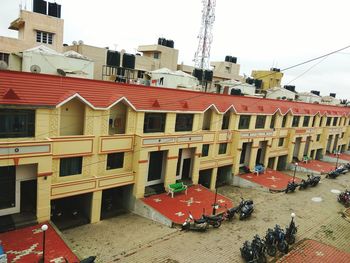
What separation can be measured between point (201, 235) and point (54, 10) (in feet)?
97.3

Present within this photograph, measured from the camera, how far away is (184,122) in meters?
25.5

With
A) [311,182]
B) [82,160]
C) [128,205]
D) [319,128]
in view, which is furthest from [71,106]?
[319,128]

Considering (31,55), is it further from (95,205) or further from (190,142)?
(190,142)

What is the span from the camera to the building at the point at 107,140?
16609 millimetres

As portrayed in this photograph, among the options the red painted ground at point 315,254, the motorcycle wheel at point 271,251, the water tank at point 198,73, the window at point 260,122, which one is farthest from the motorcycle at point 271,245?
the water tank at point 198,73

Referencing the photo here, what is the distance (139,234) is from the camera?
1886cm

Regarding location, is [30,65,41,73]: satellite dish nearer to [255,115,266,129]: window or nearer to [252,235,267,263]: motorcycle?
[252,235,267,263]: motorcycle

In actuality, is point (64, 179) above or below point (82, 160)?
below

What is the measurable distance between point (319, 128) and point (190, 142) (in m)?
29.9

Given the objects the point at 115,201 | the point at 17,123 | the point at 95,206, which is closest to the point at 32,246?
the point at 95,206

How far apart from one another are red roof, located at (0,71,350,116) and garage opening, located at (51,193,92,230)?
7.34 meters

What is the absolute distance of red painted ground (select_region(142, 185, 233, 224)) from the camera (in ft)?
68.5

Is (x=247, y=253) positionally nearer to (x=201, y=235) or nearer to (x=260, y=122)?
(x=201, y=235)

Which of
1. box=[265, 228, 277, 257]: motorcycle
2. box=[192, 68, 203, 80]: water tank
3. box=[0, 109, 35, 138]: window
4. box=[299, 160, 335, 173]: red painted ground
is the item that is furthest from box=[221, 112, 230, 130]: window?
box=[0, 109, 35, 138]: window
